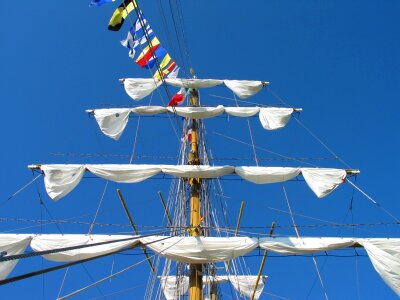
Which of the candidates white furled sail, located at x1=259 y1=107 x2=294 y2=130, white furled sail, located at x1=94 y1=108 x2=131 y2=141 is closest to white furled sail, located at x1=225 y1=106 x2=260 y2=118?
white furled sail, located at x1=259 y1=107 x2=294 y2=130

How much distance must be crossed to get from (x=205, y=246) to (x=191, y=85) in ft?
27.7

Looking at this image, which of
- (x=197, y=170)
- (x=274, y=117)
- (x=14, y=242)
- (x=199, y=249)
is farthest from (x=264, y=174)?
(x=14, y=242)

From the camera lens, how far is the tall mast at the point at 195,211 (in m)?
9.69

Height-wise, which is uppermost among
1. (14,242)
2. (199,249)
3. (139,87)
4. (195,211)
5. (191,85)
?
(191,85)

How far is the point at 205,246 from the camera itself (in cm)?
897

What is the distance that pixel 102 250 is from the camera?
29.0ft

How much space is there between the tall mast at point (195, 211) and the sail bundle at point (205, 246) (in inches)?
45.1

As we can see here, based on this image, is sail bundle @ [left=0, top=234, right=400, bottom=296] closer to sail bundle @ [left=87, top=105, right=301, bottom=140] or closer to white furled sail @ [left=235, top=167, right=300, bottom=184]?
white furled sail @ [left=235, top=167, right=300, bottom=184]

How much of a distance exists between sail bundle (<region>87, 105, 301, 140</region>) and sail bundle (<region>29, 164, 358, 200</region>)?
269 centimetres

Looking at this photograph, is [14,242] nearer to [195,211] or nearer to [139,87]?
[195,211]

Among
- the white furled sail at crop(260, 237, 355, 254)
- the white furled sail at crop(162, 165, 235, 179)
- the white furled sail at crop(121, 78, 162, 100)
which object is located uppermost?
the white furled sail at crop(121, 78, 162, 100)

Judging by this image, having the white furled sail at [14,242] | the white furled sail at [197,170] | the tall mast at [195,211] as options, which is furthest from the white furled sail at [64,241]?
the white furled sail at [197,170]

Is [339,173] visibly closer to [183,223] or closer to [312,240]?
[312,240]

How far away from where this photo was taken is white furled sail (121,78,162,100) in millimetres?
15305
